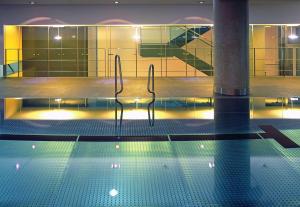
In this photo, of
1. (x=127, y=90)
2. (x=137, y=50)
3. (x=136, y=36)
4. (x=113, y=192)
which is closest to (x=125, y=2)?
(x=136, y=36)

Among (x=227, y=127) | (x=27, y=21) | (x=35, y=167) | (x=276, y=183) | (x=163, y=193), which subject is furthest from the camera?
(x=27, y=21)

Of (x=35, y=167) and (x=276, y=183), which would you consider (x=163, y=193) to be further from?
(x=35, y=167)

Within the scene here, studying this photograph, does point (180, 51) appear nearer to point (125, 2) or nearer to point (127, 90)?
point (125, 2)

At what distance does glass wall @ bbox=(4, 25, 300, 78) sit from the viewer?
22281 mm

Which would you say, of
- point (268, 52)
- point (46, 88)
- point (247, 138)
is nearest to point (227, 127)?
point (247, 138)

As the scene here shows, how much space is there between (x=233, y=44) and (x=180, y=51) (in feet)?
33.2

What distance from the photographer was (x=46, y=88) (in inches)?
631

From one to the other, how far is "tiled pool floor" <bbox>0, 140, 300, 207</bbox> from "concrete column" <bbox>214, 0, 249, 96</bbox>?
5.90m

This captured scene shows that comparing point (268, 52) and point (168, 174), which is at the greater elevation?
point (268, 52)

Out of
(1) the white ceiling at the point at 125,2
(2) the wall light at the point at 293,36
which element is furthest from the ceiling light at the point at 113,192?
(2) the wall light at the point at 293,36

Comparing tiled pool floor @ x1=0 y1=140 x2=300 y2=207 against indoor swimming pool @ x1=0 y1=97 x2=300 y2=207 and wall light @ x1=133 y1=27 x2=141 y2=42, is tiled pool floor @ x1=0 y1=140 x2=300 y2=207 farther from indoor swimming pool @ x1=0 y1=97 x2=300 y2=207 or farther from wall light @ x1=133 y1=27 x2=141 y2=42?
wall light @ x1=133 y1=27 x2=141 y2=42

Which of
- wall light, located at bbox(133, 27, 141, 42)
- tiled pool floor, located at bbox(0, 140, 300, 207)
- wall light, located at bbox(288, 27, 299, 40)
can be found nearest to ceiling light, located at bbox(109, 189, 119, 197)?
tiled pool floor, located at bbox(0, 140, 300, 207)

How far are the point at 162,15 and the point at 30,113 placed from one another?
37.9 feet

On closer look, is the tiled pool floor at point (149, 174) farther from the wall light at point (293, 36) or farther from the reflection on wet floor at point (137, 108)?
the wall light at point (293, 36)
